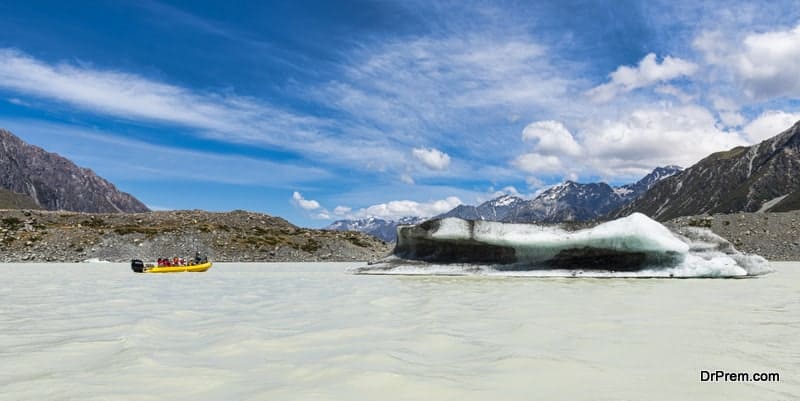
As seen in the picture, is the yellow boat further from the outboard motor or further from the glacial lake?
the glacial lake

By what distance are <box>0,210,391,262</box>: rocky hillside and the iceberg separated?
3916 centimetres

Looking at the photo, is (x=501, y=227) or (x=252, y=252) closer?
(x=501, y=227)

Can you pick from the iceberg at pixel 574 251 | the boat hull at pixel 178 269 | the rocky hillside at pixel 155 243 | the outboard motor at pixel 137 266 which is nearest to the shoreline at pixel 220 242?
the rocky hillside at pixel 155 243

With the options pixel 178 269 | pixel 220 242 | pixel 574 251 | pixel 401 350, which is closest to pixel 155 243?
pixel 220 242

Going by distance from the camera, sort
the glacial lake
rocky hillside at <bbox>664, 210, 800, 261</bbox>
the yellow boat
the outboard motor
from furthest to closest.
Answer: rocky hillside at <bbox>664, 210, 800, 261</bbox>
the yellow boat
the outboard motor
the glacial lake

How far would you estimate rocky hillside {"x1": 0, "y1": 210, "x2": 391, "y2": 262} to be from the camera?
53.7 m

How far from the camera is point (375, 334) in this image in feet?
22.6

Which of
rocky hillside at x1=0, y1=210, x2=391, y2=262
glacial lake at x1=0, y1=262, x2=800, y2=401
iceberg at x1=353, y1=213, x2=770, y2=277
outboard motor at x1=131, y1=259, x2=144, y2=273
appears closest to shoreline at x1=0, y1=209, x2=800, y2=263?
rocky hillside at x1=0, y1=210, x2=391, y2=262

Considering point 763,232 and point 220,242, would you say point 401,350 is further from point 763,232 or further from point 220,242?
point 763,232

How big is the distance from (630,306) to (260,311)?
7497mm

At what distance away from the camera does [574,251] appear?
67.3 feet

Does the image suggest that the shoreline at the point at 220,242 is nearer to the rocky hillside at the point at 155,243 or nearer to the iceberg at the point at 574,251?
the rocky hillside at the point at 155,243

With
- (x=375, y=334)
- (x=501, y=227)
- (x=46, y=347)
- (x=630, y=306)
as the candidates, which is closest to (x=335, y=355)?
(x=375, y=334)

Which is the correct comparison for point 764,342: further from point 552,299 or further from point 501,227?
point 501,227
